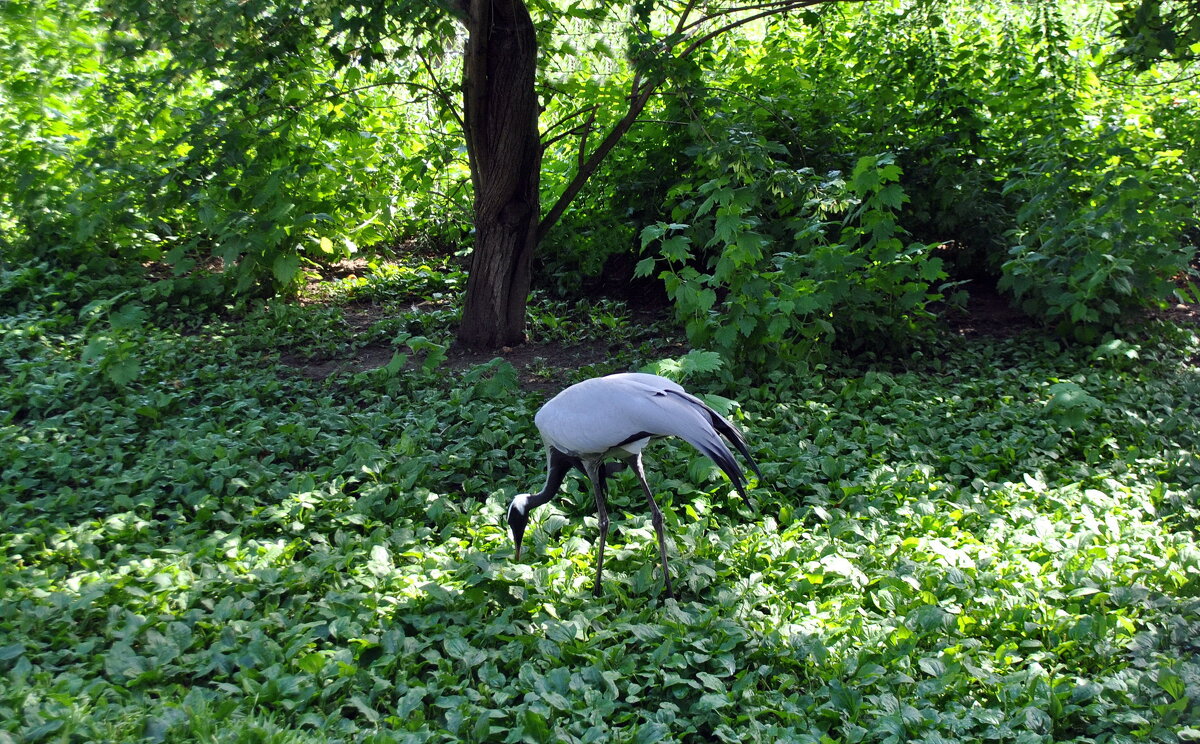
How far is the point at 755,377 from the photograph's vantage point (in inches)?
229

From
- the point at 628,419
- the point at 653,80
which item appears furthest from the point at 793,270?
the point at 628,419

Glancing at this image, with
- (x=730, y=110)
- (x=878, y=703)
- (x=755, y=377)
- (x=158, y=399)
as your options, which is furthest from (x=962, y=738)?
(x=730, y=110)

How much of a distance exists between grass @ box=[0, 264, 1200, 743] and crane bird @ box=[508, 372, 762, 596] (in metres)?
0.24

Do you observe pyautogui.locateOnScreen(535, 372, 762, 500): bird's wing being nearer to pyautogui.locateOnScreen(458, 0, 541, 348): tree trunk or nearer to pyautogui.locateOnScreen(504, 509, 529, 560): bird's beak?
pyautogui.locateOnScreen(504, 509, 529, 560): bird's beak

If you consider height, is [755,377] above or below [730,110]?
below

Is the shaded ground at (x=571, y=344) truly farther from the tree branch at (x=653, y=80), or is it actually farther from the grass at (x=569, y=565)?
the tree branch at (x=653, y=80)

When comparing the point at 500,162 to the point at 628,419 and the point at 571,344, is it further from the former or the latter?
the point at 628,419

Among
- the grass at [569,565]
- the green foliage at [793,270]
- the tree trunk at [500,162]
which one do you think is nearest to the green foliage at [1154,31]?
the green foliage at [793,270]

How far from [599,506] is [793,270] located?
7.96 ft

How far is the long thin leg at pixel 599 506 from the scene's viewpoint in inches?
147

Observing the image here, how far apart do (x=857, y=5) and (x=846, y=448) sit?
5574mm

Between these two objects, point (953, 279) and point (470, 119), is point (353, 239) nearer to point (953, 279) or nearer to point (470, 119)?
point (470, 119)

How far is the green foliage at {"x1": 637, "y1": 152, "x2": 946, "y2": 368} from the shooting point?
5.47 m

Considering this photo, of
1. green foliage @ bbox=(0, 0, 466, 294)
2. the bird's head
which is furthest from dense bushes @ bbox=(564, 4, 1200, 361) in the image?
green foliage @ bbox=(0, 0, 466, 294)
